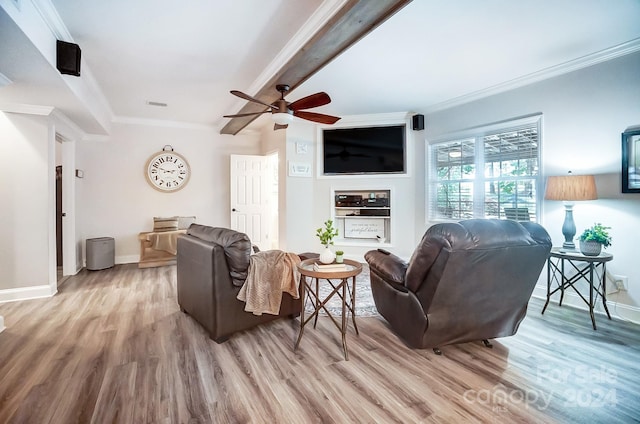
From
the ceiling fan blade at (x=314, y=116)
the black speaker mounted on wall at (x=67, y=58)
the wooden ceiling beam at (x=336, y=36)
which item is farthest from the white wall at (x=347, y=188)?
the black speaker mounted on wall at (x=67, y=58)

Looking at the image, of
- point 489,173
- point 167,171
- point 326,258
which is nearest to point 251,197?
point 167,171

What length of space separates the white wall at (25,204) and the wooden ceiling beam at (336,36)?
276cm

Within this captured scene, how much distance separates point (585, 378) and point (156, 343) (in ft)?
9.98

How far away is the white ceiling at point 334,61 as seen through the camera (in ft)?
7.43

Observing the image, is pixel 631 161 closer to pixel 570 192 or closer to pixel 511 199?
pixel 570 192

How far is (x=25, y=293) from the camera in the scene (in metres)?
3.40

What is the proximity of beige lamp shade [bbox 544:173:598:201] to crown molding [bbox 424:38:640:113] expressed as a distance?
122 centimetres

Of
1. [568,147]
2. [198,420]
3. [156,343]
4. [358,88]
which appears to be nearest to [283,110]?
[358,88]

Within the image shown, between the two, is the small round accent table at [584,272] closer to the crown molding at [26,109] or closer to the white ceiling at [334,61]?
the white ceiling at [334,61]

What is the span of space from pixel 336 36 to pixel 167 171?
14.4 feet

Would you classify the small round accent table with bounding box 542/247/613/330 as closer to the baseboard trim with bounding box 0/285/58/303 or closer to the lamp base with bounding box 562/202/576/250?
the lamp base with bounding box 562/202/576/250

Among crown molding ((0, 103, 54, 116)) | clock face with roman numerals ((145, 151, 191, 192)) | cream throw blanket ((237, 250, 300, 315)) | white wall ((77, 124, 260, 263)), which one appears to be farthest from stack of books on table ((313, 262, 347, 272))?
clock face with roman numerals ((145, 151, 191, 192))

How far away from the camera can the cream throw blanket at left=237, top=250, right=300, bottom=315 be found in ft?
7.74

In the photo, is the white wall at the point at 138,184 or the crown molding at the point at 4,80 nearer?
the crown molding at the point at 4,80
